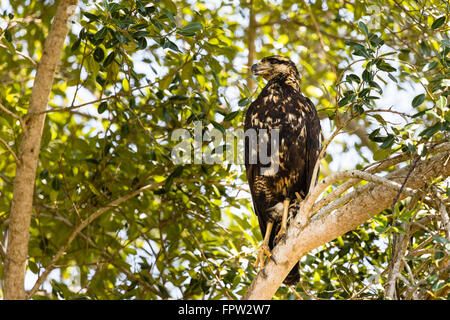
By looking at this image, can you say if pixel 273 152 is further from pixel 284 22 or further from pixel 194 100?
pixel 284 22

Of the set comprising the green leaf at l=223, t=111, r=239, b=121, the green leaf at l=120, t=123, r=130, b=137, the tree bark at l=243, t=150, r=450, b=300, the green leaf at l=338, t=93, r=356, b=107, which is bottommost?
the tree bark at l=243, t=150, r=450, b=300

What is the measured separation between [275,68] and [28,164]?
1.75m

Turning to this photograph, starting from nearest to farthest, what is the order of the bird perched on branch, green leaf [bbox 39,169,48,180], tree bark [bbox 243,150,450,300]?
1. tree bark [bbox 243,150,450,300]
2. the bird perched on branch
3. green leaf [bbox 39,169,48,180]

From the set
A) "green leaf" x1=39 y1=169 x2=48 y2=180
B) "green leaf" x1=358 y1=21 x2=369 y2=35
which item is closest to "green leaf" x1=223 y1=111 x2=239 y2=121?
"green leaf" x1=358 y1=21 x2=369 y2=35

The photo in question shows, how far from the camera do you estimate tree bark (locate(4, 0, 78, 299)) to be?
3404mm

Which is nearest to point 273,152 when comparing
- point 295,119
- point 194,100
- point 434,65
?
point 295,119

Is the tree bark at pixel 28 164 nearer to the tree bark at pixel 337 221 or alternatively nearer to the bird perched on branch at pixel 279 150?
the bird perched on branch at pixel 279 150

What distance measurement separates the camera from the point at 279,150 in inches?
144

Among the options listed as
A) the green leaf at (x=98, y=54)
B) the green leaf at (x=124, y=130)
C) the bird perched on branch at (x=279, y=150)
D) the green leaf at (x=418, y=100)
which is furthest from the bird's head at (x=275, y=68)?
the green leaf at (x=418, y=100)

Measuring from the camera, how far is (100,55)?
3412 mm

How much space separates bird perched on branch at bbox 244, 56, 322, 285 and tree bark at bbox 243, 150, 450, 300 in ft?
1.85

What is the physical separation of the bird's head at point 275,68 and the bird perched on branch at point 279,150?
0.05 m

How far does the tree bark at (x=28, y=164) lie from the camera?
3404 mm

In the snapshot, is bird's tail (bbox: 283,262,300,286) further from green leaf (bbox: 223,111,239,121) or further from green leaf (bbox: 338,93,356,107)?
green leaf (bbox: 338,93,356,107)
